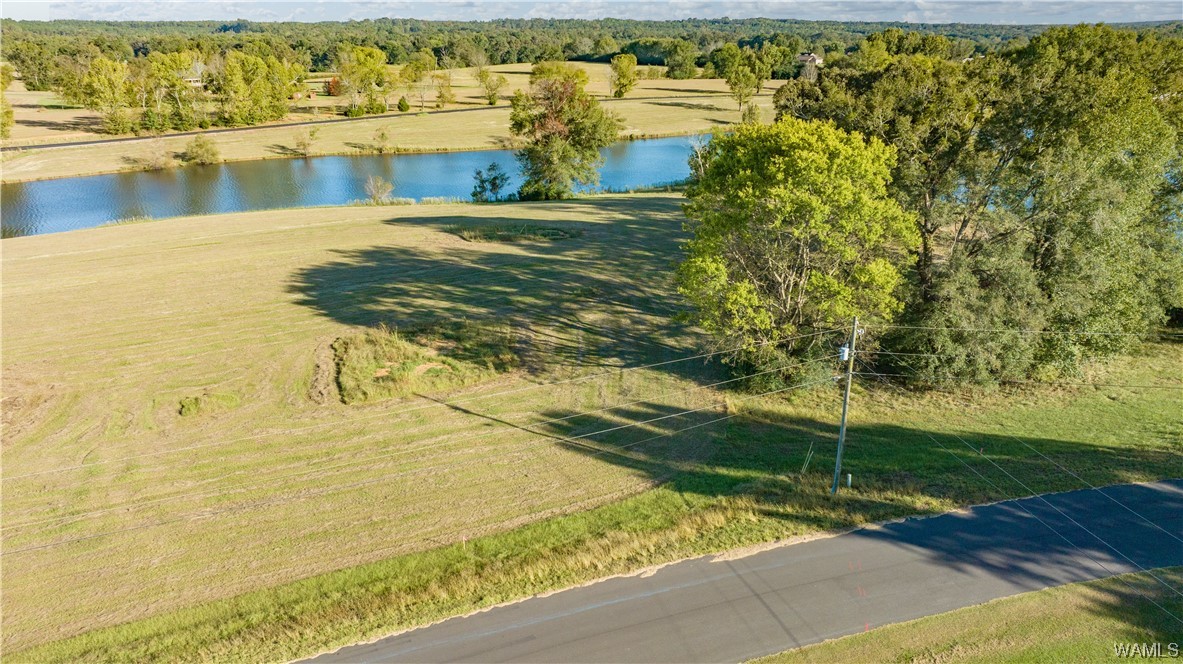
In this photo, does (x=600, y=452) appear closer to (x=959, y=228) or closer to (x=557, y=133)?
(x=959, y=228)

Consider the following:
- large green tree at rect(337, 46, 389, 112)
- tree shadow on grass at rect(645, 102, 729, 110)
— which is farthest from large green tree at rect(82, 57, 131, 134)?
tree shadow on grass at rect(645, 102, 729, 110)

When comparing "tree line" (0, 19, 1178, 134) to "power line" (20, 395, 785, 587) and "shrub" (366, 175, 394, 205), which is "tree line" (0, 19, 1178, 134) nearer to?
"shrub" (366, 175, 394, 205)

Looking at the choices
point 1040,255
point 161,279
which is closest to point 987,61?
point 1040,255

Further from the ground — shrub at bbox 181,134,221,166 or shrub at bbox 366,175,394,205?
shrub at bbox 181,134,221,166

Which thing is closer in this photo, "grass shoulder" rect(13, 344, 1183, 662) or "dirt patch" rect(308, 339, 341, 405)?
"grass shoulder" rect(13, 344, 1183, 662)

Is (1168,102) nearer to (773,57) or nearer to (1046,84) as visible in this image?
(1046,84)

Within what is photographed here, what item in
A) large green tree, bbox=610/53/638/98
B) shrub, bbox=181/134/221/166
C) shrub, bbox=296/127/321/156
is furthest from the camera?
large green tree, bbox=610/53/638/98

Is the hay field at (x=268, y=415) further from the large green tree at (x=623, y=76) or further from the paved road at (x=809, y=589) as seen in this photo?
the large green tree at (x=623, y=76)

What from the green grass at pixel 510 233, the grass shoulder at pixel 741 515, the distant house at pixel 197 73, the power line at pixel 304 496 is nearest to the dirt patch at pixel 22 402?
the power line at pixel 304 496
